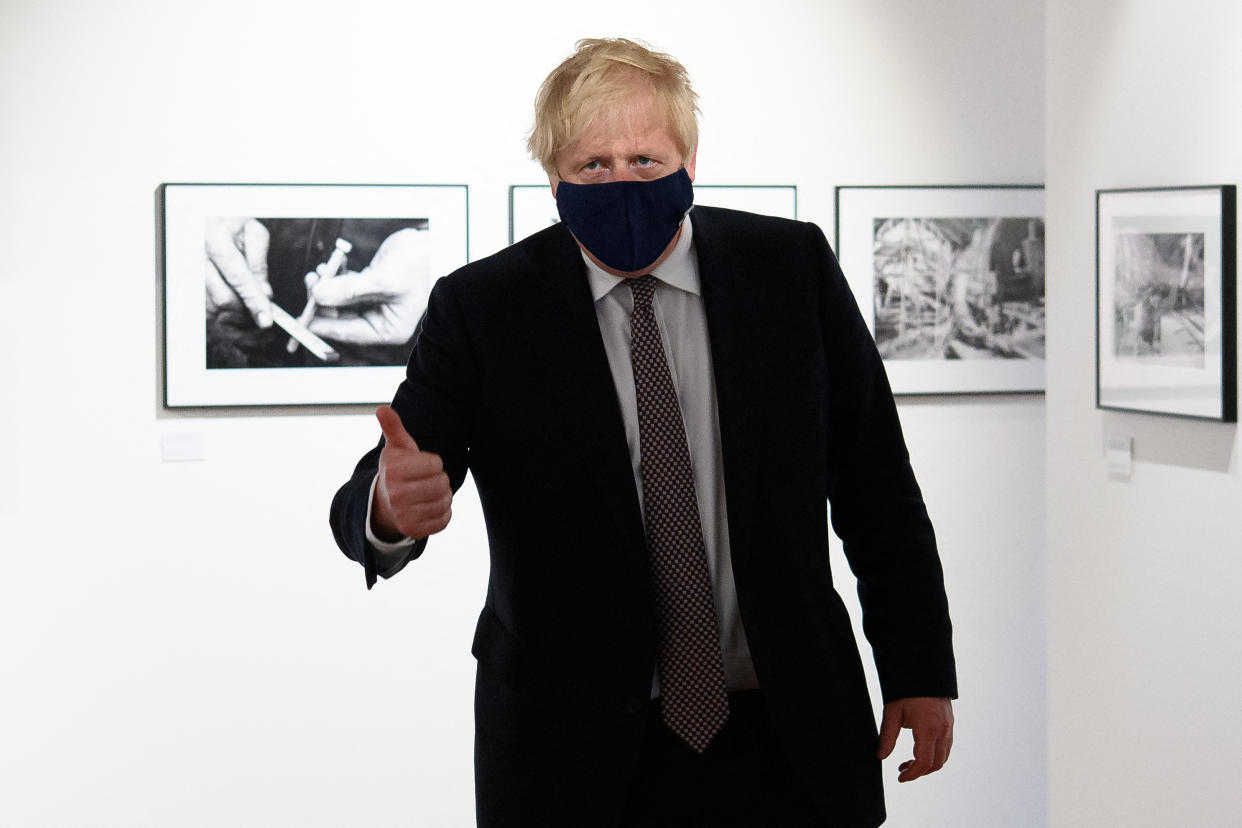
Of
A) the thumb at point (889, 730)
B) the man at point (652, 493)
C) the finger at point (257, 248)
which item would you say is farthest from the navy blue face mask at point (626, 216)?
the finger at point (257, 248)

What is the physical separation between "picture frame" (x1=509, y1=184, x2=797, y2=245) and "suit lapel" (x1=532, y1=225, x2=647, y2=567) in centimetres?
234

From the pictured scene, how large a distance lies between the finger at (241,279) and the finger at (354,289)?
16cm

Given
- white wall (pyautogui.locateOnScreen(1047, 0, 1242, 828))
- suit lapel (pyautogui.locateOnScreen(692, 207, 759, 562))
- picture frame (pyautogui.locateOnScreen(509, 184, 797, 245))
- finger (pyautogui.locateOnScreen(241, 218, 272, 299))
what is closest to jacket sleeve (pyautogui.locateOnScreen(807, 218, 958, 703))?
suit lapel (pyautogui.locateOnScreen(692, 207, 759, 562))

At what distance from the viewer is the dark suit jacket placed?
158 cm

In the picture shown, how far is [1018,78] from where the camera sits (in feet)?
14.1

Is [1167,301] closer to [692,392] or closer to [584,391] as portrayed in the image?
[692,392]

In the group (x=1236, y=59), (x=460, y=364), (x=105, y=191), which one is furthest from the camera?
(x=105, y=191)

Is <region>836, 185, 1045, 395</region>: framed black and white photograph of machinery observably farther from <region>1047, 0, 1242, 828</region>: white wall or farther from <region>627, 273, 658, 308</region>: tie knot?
<region>627, 273, 658, 308</region>: tie knot

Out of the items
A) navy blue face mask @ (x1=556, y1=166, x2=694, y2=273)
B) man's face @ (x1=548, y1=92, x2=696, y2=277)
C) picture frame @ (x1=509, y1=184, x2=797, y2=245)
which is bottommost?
navy blue face mask @ (x1=556, y1=166, x2=694, y2=273)

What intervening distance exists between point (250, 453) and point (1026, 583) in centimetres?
248

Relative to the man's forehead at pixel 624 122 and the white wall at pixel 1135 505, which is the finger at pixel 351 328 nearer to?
the white wall at pixel 1135 505

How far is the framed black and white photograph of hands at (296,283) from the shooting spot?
3.92m

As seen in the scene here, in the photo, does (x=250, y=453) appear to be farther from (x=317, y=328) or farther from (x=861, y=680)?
(x=861, y=680)

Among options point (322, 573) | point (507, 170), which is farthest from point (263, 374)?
point (507, 170)
